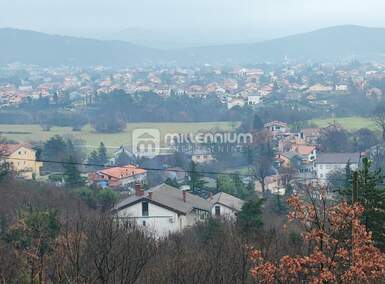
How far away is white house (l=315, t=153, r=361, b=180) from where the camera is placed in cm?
2616

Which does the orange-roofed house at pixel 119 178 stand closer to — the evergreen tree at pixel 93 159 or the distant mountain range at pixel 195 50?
the evergreen tree at pixel 93 159

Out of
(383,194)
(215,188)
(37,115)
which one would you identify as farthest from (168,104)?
(383,194)

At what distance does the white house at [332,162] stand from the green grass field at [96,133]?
29.7ft

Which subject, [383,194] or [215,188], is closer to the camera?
[383,194]

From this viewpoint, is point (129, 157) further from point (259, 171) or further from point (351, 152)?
point (351, 152)

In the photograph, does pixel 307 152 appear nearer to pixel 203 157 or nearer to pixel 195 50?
pixel 203 157

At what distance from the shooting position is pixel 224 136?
3281 centimetres

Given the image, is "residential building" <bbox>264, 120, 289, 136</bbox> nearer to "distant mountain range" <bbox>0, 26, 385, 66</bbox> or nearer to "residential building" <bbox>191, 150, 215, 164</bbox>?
"residential building" <bbox>191, 150, 215, 164</bbox>

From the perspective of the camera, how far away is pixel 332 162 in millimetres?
26594

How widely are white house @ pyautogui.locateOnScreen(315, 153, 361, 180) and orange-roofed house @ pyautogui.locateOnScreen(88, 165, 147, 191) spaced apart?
21.4 feet

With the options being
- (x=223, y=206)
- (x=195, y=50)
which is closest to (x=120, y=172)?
(x=223, y=206)

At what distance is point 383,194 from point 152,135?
28.8 metres

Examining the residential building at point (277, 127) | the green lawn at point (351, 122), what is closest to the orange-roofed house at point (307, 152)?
the green lawn at point (351, 122)

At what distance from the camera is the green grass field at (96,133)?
1313 inches
